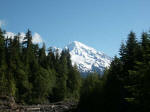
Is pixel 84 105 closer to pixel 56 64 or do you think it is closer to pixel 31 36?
pixel 31 36

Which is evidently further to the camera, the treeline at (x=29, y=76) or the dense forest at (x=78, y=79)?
the treeline at (x=29, y=76)

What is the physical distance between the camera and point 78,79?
327 feet

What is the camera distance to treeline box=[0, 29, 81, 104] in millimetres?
65938

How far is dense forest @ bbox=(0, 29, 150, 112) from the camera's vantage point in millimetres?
25052

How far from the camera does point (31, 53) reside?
83.4 metres

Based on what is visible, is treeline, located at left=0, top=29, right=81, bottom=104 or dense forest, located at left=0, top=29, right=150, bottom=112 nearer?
dense forest, located at left=0, top=29, right=150, bottom=112

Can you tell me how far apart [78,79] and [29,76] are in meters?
28.7

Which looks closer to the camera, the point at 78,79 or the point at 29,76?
the point at 29,76

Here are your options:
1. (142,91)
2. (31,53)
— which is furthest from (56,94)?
(142,91)

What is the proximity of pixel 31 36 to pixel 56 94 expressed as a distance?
910 inches

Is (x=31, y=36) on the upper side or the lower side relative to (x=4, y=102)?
upper

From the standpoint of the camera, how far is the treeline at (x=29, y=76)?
65938mm

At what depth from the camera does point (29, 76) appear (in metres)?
76.2

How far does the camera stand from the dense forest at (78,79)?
25.1 m
